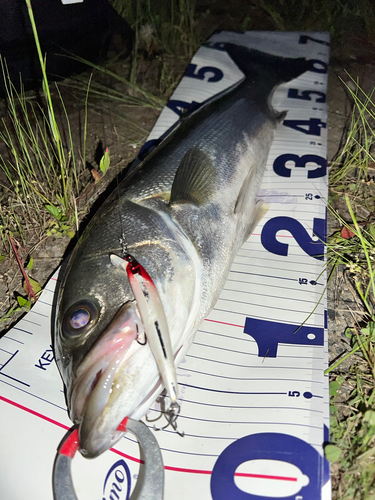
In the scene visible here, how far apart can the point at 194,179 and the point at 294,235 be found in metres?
0.90

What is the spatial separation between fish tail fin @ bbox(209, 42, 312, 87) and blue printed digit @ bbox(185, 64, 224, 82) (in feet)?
0.71

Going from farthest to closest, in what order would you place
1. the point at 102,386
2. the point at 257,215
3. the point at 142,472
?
the point at 257,215 → the point at 142,472 → the point at 102,386

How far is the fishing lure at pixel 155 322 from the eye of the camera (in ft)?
5.08

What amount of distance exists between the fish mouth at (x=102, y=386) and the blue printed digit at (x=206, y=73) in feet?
11.0

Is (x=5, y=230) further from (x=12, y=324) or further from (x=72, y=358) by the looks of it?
(x=72, y=358)

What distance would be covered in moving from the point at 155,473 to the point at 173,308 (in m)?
0.71

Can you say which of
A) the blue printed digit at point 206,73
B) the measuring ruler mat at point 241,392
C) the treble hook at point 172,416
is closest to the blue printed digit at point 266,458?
the measuring ruler mat at point 241,392

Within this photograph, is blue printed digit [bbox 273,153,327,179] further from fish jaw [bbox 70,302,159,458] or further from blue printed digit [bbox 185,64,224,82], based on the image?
fish jaw [bbox 70,302,159,458]

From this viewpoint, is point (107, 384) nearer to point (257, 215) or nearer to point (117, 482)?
point (117, 482)

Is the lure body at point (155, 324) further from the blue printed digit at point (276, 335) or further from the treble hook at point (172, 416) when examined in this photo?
the blue printed digit at point (276, 335)

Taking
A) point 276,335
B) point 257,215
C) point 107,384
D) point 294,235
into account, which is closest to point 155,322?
point 107,384

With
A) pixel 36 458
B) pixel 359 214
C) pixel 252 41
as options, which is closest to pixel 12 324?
pixel 36 458

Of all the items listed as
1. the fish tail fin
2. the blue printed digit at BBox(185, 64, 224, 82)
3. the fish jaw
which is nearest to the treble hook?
the fish jaw

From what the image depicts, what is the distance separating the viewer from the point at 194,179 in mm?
2303
